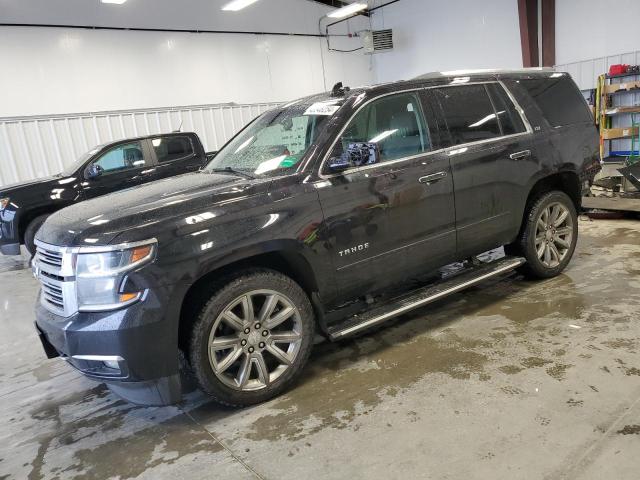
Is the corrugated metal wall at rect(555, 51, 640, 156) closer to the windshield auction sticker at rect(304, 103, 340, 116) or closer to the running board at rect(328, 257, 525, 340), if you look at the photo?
the running board at rect(328, 257, 525, 340)

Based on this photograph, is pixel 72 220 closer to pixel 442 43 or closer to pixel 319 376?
pixel 319 376

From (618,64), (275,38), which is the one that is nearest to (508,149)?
(618,64)

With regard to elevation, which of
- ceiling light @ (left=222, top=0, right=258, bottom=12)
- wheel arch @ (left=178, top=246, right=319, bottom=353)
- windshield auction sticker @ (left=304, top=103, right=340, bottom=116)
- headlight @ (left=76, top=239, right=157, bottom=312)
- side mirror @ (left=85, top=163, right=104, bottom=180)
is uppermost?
ceiling light @ (left=222, top=0, right=258, bottom=12)

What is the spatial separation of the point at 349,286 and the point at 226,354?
0.86m

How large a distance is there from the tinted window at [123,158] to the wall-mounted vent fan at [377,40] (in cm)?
991

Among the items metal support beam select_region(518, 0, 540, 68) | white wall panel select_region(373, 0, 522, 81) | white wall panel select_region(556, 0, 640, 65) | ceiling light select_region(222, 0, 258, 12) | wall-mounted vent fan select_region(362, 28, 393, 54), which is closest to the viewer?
white wall panel select_region(556, 0, 640, 65)

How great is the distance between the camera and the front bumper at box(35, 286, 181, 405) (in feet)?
7.80

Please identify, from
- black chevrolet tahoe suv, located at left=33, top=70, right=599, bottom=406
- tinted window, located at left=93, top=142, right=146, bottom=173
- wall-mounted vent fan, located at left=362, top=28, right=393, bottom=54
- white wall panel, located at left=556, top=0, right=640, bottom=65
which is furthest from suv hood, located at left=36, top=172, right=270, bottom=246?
wall-mounted vent fan, located at left=362, top=28, right=393, bottom=54

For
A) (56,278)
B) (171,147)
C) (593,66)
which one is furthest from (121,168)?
(593,66)

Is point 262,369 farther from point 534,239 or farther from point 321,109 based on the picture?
point 534,239

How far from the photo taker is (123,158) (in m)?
7.84

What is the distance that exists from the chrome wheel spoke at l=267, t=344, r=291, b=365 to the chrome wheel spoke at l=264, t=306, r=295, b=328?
0.13m

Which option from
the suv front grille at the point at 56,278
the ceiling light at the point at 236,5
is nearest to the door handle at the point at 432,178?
the suv front grille at the point at 56,278

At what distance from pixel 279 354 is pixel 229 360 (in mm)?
309
